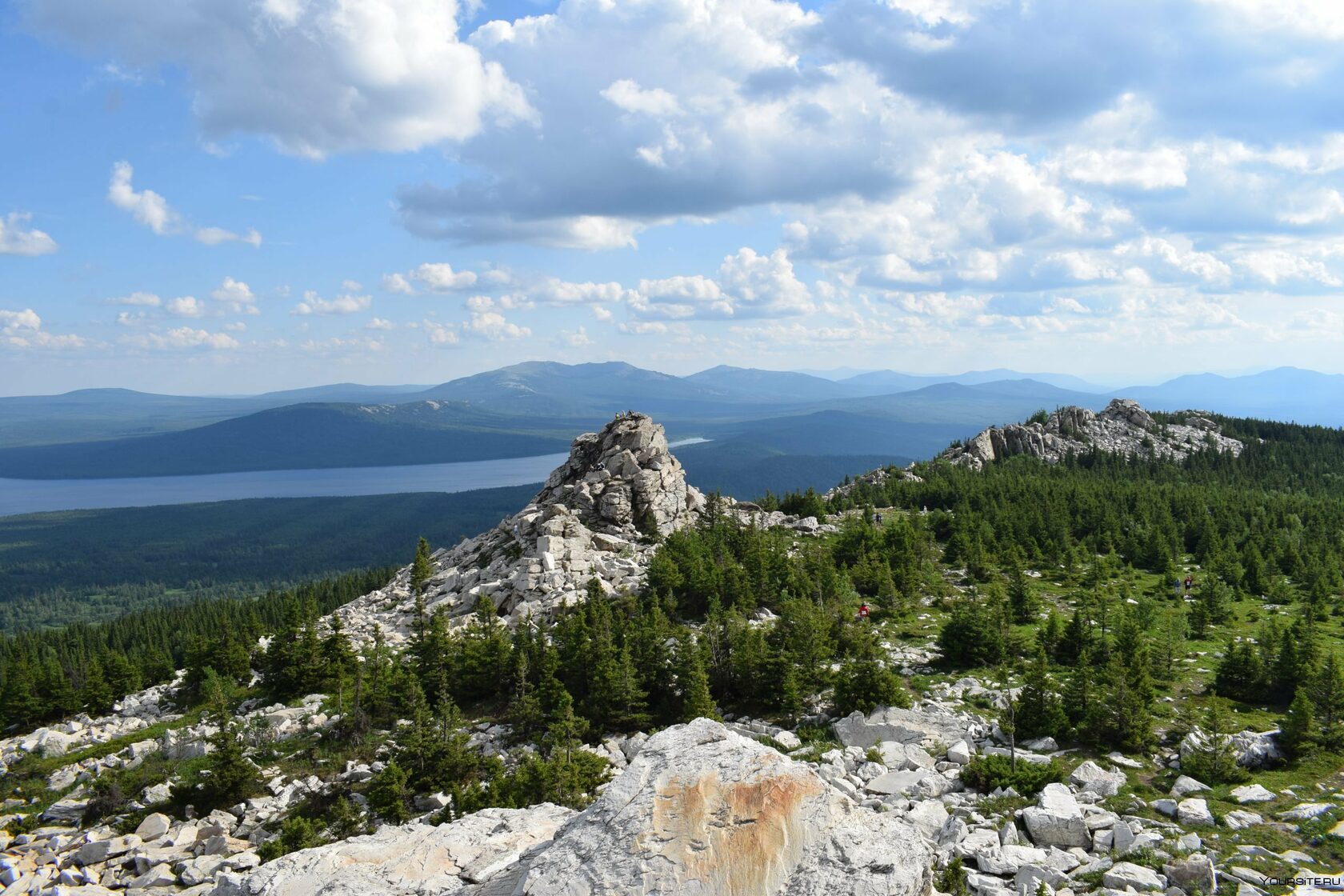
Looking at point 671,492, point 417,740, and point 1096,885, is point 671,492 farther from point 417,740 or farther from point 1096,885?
point 1096,885

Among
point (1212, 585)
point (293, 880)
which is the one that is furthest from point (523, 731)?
point (1212, 585)

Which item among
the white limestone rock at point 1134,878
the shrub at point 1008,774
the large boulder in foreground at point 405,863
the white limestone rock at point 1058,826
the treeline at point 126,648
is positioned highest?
the large boulder in foreground at point 405,863

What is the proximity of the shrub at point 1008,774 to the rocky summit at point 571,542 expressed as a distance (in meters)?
37.7

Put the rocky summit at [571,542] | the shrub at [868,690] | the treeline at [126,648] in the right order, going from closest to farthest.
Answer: the shrub at [868,690], the treeline at [126,648], the rocky summit at [571,542]

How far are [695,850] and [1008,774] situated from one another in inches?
670

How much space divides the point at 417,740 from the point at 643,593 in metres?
27.5

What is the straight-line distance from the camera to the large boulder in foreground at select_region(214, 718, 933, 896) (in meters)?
12.5

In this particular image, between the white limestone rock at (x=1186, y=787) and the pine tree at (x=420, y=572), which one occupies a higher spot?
the white limestone rock at (x=1186, y=787)

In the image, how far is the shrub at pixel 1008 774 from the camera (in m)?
24.6

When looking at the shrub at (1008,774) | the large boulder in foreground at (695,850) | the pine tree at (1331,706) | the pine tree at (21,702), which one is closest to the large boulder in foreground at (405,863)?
the large boulder in foreground at (695,850)

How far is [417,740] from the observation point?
3312 cm

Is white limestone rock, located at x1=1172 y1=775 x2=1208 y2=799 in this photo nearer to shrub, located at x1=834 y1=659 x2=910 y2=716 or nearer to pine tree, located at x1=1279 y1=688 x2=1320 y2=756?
pine tree, located at x1=1279 y1=688 x2=1320 y2=756

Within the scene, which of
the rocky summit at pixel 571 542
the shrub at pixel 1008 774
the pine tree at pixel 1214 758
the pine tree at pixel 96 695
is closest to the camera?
the shrub at pixel 1008 774

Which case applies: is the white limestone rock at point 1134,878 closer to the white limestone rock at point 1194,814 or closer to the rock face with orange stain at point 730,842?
the white limestone rock at point 1194,814
